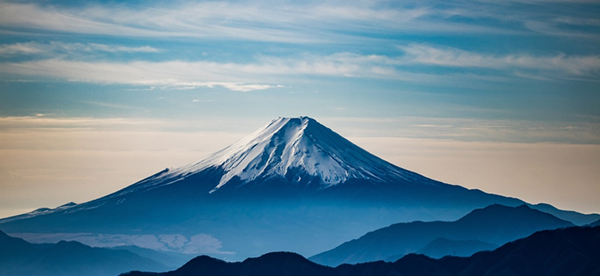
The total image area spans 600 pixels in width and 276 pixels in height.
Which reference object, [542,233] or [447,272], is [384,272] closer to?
[447,272]

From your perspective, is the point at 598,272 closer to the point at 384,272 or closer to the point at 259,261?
the point at 384,272

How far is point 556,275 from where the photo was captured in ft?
456

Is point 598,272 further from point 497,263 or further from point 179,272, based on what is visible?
point 179,272

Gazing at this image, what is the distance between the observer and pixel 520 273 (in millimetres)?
140750

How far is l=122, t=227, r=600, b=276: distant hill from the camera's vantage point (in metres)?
141

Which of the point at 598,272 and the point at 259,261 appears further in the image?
the point at 259,261

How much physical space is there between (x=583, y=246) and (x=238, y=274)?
39230mm

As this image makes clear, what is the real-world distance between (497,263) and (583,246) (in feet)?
32.2

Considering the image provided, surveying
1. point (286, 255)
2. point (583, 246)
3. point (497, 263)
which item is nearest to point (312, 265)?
point (286, 255)

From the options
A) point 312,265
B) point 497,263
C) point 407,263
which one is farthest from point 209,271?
point 497,263

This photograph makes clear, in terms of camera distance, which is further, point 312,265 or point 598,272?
point 312,265

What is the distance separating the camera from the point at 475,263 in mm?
145000

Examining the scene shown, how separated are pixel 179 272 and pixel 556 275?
139 feet

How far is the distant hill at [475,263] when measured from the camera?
14125 cm
